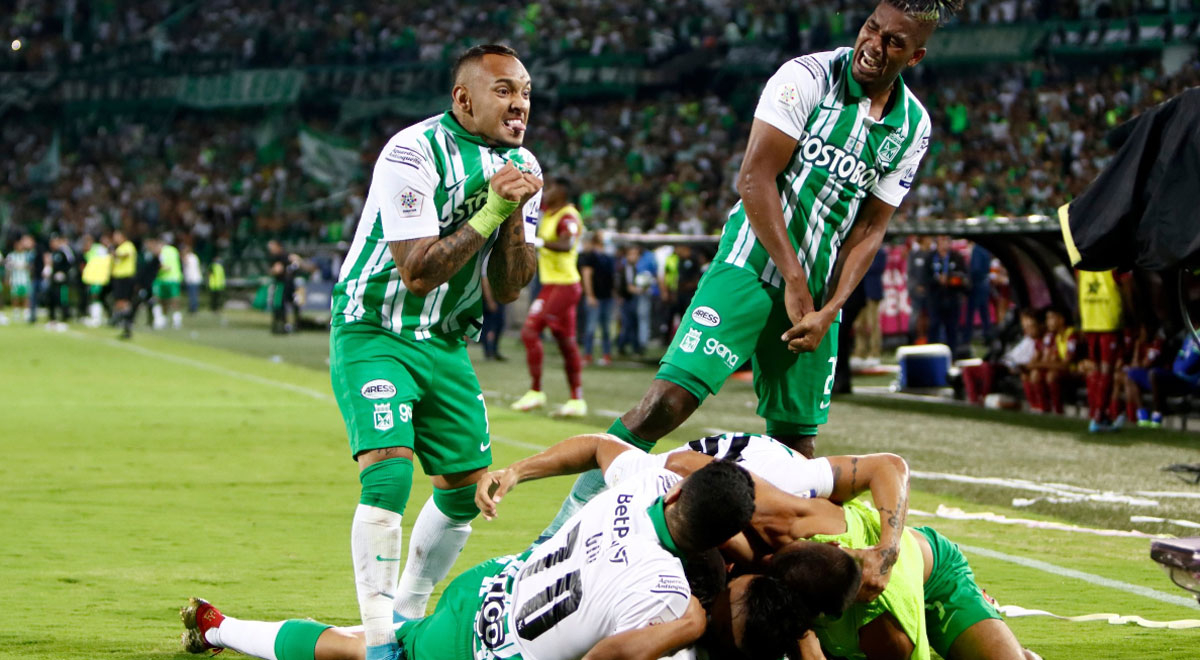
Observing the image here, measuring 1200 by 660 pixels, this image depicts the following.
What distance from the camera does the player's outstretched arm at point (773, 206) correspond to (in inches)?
217

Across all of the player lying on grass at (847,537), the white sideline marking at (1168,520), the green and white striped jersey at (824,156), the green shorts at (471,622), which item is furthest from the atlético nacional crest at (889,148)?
the white sideline marking at (1168,520)

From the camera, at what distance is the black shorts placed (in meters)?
27.8

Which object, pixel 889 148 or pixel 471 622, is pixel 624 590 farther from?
pixel 889 148

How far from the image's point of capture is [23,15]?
5216 cm

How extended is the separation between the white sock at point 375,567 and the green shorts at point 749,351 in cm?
123

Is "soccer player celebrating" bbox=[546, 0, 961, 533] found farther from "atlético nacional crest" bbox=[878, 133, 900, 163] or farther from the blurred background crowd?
the blurred background crowd

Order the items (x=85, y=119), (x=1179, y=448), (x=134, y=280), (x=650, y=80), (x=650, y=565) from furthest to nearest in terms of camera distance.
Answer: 1. (x=85, y=119)
2. (x=650, y=80)
3. (x=134, y=280)
4. (x=1179, y=448)
5. (x=650, y=565)

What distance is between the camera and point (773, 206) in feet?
18.2

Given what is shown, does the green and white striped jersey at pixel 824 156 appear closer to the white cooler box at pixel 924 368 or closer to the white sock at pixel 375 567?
the white sock at pixel 375 567

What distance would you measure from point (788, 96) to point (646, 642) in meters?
2.41

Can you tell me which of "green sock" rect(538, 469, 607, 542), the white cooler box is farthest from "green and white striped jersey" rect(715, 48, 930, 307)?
the white cooler box

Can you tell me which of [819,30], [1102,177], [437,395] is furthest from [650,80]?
[437,395]

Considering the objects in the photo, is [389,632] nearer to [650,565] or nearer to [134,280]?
[650,565]

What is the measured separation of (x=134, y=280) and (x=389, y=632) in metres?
25.0
